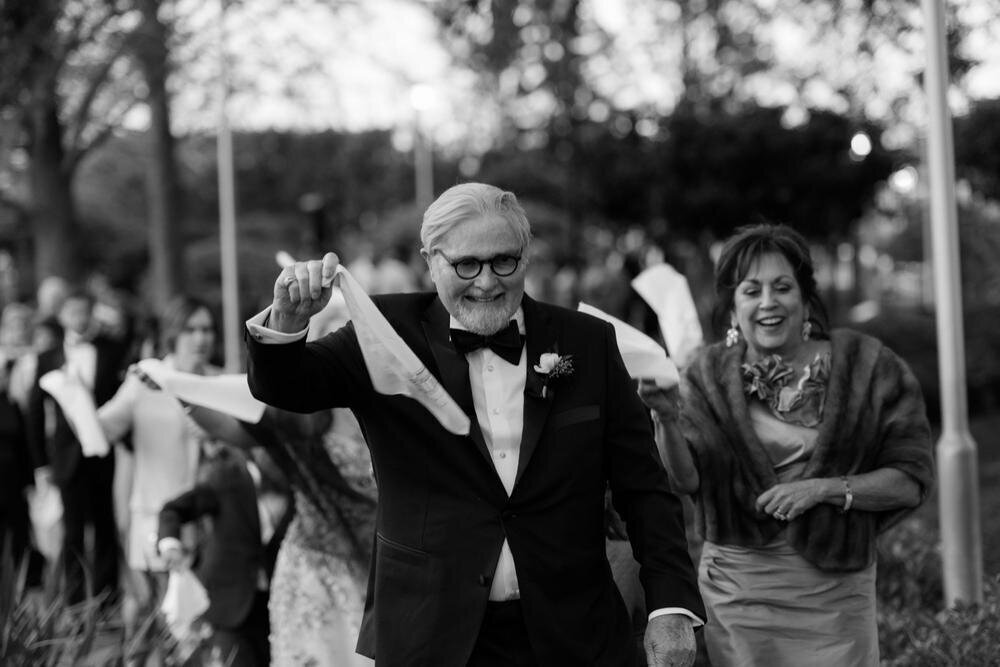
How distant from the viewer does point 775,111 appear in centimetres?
2433

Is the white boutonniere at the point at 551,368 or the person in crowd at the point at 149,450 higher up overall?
the white boutonniere at the point at 551,368

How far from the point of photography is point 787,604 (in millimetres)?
4609

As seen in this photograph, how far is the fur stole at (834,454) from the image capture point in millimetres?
4559

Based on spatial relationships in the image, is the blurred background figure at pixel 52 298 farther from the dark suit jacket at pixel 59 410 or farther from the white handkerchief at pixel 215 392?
the white handkerchief at pixel 215 392

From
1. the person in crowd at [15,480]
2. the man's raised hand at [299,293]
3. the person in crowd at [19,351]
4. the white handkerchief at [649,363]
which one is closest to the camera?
the man's raised hand at [299,293]

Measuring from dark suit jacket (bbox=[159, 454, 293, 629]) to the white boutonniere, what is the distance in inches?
106

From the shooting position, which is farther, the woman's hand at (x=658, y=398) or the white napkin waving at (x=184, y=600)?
the white napkin waving at (x=184, y=600)

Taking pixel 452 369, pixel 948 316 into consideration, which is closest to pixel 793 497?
pixel 452 369

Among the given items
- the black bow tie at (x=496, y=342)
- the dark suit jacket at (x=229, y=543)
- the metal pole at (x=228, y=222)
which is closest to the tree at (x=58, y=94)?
the metal pole at (x=228, y=222)

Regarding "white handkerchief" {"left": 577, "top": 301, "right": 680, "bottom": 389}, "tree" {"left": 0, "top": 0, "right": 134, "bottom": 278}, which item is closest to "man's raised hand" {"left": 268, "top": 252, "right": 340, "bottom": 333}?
"white handkerchief" {"left": 577, "top": 301, "right": 680, "bottom": 389}

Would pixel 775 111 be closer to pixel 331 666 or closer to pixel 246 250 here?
pixel 246 250

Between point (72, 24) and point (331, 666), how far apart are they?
30.2ft

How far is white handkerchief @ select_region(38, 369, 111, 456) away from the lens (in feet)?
25.0

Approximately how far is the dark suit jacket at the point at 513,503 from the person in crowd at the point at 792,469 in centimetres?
89
